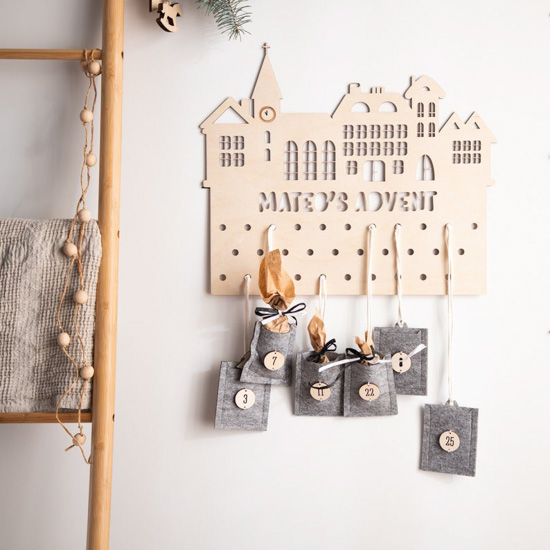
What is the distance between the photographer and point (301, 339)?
1.05 metres

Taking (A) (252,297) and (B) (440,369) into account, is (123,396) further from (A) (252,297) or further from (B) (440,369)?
(B) (440,369)

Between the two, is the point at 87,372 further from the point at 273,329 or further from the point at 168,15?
the point at 168,15

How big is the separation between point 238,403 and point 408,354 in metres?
0.33

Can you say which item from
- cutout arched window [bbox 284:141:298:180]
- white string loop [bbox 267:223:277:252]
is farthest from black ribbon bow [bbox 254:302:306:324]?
cutout arched window [bbox 284:141:298:180]

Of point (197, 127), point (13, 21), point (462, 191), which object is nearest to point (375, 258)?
point (462, 191)

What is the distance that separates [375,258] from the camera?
1.04 metres

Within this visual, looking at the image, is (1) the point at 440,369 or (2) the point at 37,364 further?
(1) the point at 440,369

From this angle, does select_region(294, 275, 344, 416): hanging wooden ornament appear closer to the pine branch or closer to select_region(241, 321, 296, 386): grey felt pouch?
select_region(241, 321, 296, 386): grey felt pouch

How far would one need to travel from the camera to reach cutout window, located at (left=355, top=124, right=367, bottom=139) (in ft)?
3.42

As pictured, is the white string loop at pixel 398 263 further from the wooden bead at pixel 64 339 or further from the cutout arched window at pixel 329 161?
the wooden bead at pixel 64 339

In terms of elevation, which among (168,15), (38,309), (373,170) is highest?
(168,15)

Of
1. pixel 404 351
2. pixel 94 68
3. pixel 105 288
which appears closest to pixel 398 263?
pixel 404 351

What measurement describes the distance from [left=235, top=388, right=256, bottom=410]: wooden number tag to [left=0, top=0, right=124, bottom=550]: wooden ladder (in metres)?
0.22

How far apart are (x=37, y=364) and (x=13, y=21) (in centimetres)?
66
